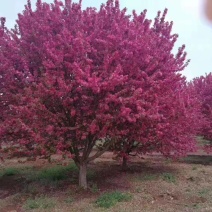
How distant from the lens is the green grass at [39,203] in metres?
8.62

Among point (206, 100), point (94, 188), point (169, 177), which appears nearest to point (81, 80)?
point (94, 188)

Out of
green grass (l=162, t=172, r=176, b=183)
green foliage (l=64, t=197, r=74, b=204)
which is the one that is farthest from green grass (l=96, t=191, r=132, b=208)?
green grass (l=162, t=172, r=176, b=183)

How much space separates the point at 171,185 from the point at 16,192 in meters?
4.94

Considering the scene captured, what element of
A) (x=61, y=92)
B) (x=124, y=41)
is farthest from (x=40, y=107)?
(x=124, y=41)

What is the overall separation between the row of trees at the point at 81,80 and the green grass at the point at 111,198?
1.37 metres

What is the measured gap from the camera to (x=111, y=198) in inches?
351

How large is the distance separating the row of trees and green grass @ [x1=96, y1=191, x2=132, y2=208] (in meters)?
1.37

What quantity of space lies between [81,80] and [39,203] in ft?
11.0

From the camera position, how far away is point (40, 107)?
331 inches

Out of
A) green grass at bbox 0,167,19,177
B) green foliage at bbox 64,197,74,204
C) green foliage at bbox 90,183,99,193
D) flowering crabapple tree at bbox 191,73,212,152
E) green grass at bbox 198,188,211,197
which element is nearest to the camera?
green foliage at bbox 64,197,74,204

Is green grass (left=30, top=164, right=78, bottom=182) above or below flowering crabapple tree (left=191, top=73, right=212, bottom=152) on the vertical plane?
below

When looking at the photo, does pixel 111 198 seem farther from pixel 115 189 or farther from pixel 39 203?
pixel 39 203

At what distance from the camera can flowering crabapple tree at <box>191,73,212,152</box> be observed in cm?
1727

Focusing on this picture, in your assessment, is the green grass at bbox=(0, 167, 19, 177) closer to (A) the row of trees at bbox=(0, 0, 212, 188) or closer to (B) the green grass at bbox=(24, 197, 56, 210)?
(A) the row of trees at bbox=(0, 0, 212, 188)
